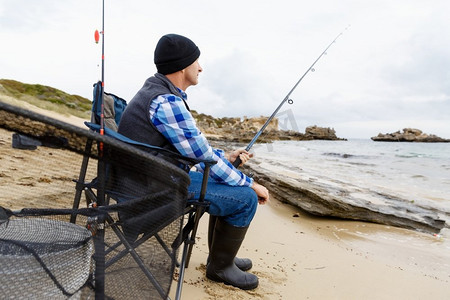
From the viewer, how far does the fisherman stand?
1.90 m

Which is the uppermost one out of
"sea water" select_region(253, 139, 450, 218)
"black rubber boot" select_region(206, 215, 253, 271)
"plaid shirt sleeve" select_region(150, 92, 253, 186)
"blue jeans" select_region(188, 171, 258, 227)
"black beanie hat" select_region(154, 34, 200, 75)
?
"black beanie hat" select_region(154, 34, 200, 75)

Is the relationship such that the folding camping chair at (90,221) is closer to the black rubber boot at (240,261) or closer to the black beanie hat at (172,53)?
the black beanie hat at (172,53)

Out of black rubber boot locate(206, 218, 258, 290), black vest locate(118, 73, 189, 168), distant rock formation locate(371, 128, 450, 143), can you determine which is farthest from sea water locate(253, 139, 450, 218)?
distant rock formation locate(371, 128, 450, 143)

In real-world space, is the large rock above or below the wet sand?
above

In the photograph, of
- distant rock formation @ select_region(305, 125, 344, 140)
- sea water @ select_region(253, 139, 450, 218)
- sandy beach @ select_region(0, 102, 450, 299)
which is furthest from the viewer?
distant rock formation @ select_region(305, 125, 344, 140)

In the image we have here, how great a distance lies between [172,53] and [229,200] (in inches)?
39.9

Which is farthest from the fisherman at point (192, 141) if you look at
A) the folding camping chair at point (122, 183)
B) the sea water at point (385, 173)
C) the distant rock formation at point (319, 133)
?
the distant rock formation at point (319, 133)

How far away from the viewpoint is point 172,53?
2.19 meters

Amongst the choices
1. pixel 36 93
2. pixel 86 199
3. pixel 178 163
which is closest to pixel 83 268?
pixel 86 199

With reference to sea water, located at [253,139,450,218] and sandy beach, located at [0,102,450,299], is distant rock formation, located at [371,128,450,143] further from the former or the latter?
sandy beach, located at [0,102,450,299]

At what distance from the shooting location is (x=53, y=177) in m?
1.25

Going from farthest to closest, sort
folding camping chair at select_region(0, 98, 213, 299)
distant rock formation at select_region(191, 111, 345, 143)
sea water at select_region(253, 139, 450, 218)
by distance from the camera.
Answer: distant rock formation at select_region(191, 111, 345, 143) < sea water at select_region(253, 139, 450, 218) < folding camping chair at select_region(0, 98, 213, 299)

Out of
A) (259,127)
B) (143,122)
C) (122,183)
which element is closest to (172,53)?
(143,122)

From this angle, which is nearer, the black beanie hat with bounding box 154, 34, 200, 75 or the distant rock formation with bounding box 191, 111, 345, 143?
the black beanie hat with bounding box 154, 34, 200, 75
